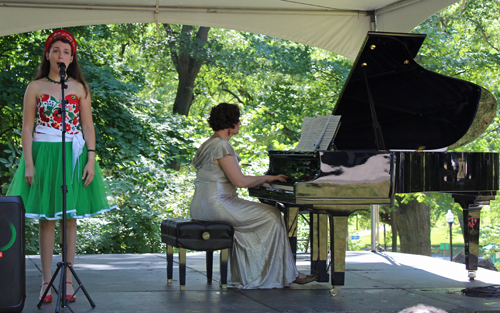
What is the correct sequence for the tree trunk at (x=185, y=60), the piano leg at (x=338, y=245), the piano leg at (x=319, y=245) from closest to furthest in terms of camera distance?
the piano leg at (x=338, y=245) → the piano leg at (x=319, y=245) → the tree trunk at (x=185, y=60)

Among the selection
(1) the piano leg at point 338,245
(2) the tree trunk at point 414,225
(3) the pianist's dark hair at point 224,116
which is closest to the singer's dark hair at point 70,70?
(3) the pianist's dark hair at point 224,116

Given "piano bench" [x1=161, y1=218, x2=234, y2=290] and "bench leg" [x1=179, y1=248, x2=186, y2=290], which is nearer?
"piano bench" [x1=161, y1=218, x2=234, y2=290]

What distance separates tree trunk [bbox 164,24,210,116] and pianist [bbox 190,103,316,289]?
30.5 ft

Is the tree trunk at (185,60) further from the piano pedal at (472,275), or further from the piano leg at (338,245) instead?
the piano leg at (338,245)

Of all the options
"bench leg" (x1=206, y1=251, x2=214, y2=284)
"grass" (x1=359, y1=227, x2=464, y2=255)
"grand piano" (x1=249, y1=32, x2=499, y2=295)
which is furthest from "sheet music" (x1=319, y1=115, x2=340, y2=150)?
"grass" (x1=359, y1=227, x2=464, y2=255)

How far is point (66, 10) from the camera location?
5402 millimetres

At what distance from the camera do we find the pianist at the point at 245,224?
13.4ft

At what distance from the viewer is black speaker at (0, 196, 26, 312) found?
10.1 ft

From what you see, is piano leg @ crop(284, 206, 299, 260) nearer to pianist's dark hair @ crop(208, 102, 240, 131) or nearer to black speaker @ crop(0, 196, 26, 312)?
pianist's dark hair @ crop(208, 102, 240, 131)

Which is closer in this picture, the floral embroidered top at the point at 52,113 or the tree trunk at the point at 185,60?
the floral embroidered top at the point at 52,113

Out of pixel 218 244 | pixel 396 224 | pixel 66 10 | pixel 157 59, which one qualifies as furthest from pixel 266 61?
pixel 218 244

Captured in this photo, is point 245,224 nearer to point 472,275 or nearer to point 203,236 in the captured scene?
point 203,236

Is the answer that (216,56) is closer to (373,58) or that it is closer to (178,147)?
(178,147)

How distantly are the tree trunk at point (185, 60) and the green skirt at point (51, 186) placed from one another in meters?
10.0
